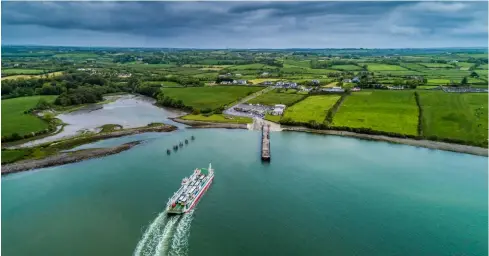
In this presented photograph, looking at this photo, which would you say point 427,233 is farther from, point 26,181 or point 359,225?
point 26,181

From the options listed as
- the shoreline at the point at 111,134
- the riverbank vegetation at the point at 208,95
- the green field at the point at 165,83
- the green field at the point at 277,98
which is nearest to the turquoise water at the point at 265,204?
the shoreline at the point at 111,134

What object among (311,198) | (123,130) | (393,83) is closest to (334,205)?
(311,198)

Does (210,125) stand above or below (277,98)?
below

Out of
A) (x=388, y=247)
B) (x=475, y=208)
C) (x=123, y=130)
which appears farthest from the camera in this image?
(x=123, y=130)

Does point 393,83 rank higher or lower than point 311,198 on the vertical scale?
higher

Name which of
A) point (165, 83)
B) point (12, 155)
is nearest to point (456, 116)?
point (12, 155)

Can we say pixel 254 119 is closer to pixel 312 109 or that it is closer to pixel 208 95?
pixel 312 109
